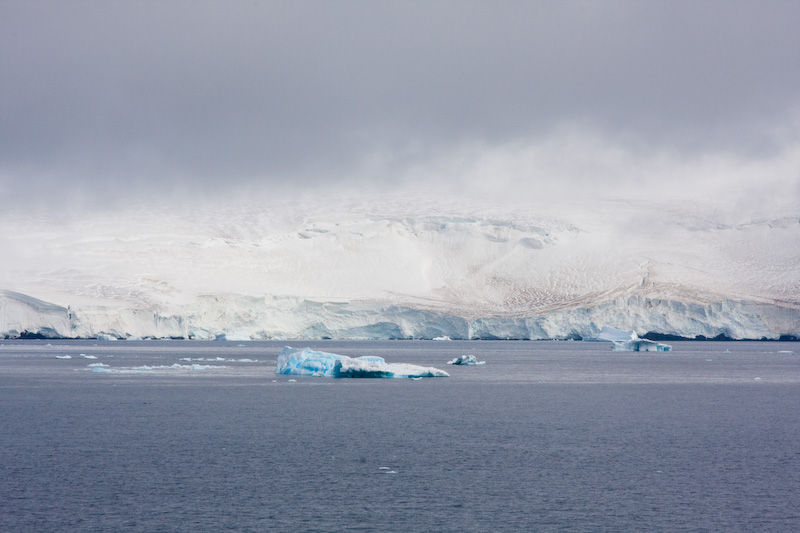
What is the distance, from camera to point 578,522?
300 inches

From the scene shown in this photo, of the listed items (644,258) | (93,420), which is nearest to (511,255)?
(644,258)

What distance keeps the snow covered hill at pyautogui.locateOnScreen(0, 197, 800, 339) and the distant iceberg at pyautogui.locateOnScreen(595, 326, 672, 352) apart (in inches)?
93.2

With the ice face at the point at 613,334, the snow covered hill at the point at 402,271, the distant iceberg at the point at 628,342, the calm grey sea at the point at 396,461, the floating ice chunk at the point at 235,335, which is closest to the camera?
the calm grey sea at the point at 396,461

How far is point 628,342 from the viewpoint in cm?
5097

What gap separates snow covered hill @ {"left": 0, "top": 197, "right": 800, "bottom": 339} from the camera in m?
61.5

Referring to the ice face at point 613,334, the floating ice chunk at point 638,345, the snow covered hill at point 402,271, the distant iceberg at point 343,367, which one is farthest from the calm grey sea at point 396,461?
the snow covered hill at point 402,271

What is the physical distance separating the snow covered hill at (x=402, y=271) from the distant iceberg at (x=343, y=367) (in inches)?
1304

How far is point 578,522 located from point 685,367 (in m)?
30.1

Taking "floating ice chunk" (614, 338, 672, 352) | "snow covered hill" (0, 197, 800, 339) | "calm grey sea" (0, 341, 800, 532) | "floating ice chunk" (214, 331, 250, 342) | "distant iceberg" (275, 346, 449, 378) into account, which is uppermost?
"snow covered hill" (0, 197, 800, 339)

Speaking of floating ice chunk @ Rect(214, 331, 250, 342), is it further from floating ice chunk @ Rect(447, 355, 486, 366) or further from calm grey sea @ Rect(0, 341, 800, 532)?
calm grey sea @ Rect(0, 341, 800, 532)

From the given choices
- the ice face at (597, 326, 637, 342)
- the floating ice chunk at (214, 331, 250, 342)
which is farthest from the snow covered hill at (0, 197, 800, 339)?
the ice face at (597, 326, 637, 342)

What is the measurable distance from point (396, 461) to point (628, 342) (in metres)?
42.4

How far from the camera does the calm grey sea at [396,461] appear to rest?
7785 mm

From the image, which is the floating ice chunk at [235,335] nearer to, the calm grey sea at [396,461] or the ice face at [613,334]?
the ice face at [613,334]
